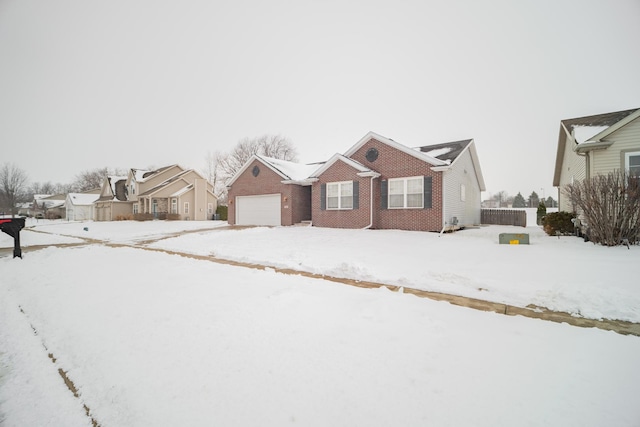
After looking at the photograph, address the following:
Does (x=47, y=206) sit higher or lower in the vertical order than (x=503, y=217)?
higher

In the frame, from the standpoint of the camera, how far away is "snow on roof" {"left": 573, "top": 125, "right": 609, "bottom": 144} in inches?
386

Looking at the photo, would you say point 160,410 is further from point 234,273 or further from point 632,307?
point 632,307

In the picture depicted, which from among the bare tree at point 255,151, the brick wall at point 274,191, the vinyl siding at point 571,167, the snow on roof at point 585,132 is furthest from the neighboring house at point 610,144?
the bare tree at point 255,151

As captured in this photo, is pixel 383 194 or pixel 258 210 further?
pixel 258 210

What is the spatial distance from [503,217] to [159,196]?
34567 millimetres

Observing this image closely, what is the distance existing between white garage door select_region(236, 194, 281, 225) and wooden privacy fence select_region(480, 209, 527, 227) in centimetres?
1707

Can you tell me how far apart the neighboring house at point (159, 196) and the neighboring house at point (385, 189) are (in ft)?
50.8

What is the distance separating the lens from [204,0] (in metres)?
30.9

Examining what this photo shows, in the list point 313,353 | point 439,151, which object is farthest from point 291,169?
point 313,353

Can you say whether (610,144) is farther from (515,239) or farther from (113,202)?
(113,202)

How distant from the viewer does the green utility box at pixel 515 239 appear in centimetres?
881

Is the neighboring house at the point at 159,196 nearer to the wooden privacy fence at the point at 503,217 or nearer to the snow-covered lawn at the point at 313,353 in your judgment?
the snow-covered lawn at the point at 313,353

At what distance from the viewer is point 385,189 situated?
14.0 metres

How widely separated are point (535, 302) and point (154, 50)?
38560 millimetres
